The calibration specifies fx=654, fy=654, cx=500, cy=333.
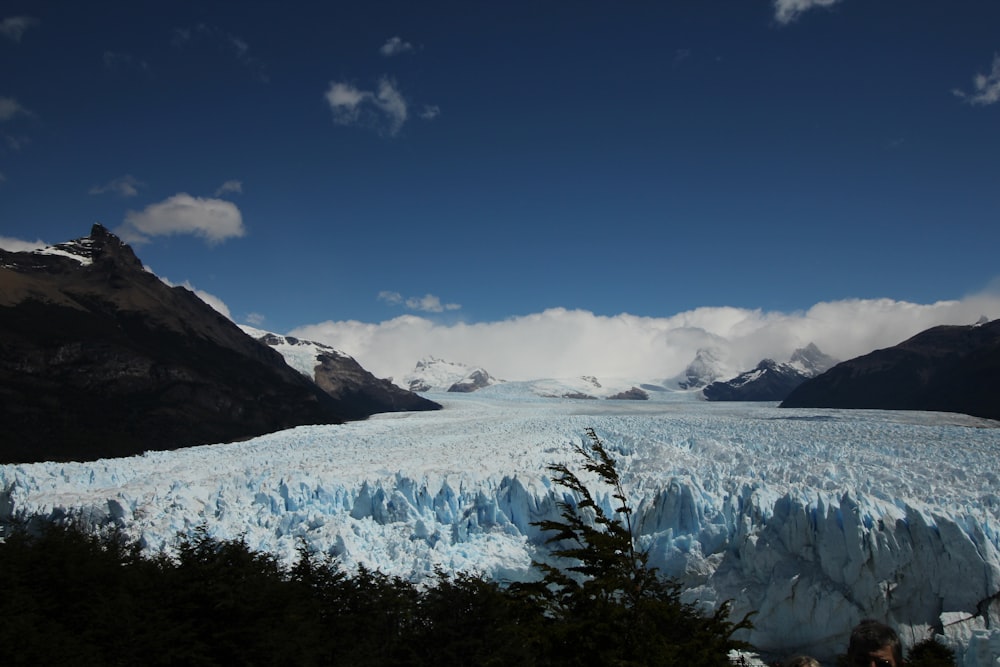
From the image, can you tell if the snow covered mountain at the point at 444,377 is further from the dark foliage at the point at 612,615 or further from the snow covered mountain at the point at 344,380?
the dark foliage at the point at 612,615

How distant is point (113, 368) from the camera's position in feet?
193

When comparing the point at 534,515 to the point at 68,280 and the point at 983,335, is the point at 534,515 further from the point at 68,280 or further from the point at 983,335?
the point at 983,335

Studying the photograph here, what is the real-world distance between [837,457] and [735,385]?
11241 cm

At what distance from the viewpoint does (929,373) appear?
77.6 metres

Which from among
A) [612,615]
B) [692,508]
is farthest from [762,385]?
[612,615]

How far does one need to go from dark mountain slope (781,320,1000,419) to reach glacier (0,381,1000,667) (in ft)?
134

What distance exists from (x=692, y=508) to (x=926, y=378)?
6962 centimetres

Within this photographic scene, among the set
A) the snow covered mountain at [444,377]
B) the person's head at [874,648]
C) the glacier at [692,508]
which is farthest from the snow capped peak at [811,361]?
the person's head at [874,648]

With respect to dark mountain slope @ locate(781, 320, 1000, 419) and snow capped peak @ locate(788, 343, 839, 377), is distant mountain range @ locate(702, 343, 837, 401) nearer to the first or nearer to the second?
snow capped peak @ locate(788, 343, 839, 377)

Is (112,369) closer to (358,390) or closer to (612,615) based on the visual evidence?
(358,390)

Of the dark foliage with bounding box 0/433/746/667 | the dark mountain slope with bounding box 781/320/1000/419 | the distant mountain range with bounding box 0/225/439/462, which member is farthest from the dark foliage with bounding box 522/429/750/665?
the dark mountain slope with bounding box 781/320/1000/419

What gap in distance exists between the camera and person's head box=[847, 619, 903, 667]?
14.0 meters

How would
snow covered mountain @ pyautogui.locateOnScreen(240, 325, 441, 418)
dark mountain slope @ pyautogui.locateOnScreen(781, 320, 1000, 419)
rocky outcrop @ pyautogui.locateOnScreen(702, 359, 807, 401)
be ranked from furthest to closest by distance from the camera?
rocky outcrop @ pyautogui.locateOnScreen(702, 359, 807, 401), snow covered mountain @ pyautogui.locateOnScreen(240, 325, 441, 418), dark mountain slope @ pyautogui.locateOnScreen(781, 320, 1000, 419)

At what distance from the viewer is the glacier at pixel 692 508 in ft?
59.8
